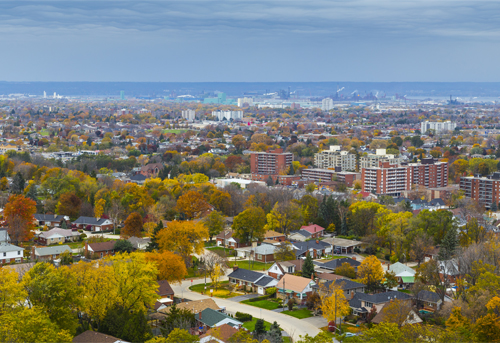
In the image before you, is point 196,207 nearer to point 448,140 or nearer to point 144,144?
point 144,144

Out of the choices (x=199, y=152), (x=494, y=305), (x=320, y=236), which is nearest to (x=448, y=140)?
(x=199, y=152)

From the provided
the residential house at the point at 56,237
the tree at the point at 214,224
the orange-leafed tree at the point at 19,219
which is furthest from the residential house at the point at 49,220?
the tree at the point at 214,224

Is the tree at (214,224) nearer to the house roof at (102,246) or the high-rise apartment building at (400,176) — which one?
the house roof at (102,246)

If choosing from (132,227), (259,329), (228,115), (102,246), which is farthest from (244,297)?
(228,115)

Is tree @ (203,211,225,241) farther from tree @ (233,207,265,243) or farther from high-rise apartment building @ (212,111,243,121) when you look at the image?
high-rise apartment building @ (212,111,243,121)

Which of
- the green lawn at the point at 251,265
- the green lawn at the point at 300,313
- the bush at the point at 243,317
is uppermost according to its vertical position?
the bush at the point at 243,317

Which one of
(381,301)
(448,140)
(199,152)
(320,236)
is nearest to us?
(381,301)
